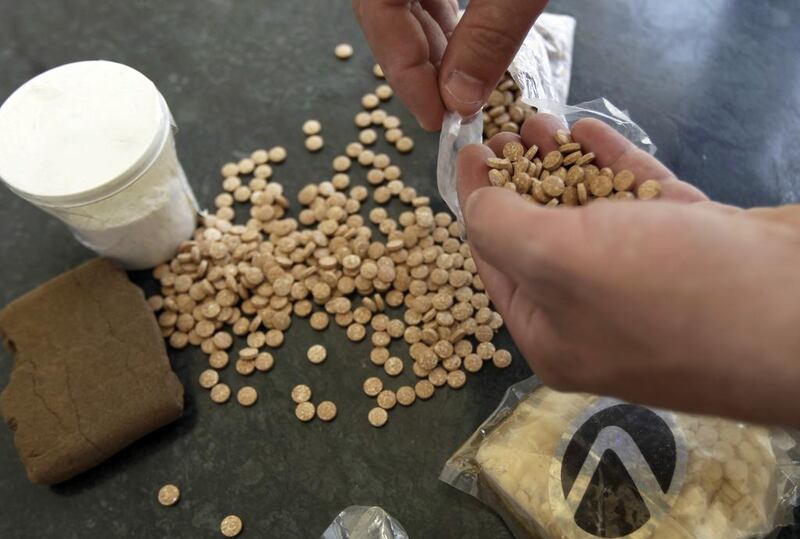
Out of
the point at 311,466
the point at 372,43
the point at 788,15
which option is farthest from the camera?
the point at 788,15

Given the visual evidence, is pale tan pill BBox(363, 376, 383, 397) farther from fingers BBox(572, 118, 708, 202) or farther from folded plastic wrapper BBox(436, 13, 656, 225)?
fingers BBox(572, 118, 708, 202)

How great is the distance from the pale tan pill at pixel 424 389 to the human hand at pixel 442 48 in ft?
1.54

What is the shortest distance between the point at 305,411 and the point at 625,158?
0.71m

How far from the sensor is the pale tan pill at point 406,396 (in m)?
1.25

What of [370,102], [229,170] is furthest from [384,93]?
[229,170]

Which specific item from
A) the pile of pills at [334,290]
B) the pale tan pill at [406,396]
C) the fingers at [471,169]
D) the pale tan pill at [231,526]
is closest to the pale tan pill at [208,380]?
the pile of pills at [334,290]

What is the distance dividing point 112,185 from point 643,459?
0.96m

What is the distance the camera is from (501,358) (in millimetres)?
1271

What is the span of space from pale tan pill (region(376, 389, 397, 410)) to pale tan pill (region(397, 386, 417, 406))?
10mm

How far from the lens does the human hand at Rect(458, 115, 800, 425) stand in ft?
2.08

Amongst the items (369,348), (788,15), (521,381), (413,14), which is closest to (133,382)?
(369,348)

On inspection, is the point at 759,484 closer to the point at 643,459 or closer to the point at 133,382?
the point at 643,459

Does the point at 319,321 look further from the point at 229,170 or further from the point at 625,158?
the point at 625,158

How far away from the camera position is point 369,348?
1.31m
